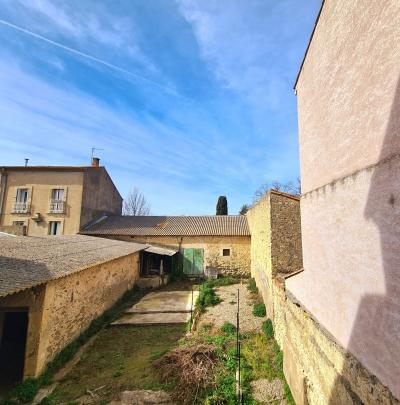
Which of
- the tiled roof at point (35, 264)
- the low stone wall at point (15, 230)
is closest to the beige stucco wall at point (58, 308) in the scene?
the tiled roof at point (35, 264)

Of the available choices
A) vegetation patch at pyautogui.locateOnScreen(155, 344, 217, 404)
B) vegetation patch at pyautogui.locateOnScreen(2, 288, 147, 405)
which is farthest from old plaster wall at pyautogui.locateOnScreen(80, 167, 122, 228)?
vegetation patch at pyautogui.locateOnScreen(155, 344, 217, 404)

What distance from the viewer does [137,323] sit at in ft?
34.8

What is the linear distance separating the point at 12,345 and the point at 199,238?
40.6 feet

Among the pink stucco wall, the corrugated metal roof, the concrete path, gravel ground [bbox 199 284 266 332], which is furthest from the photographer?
the corrugated metal roof

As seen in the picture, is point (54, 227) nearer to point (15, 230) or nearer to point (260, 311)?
point (15, 230)

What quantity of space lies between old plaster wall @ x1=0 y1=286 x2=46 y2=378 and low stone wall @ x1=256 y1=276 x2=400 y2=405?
6.55 meters

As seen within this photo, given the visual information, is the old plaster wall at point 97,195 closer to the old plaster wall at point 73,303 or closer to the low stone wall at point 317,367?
the old plaster wall at point 73,303

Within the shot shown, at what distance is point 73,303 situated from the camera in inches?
340

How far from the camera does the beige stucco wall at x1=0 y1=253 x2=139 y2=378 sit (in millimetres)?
6848

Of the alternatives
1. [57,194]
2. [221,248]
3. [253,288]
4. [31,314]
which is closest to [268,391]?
[31,314]

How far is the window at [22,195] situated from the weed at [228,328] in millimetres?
18351

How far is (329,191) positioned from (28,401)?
8082 mm

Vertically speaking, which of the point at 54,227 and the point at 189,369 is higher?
the point at 54,227

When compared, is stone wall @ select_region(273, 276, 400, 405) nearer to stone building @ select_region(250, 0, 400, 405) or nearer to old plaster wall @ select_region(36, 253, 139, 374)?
stone building @ select_region(250, 0, 400, 405)
